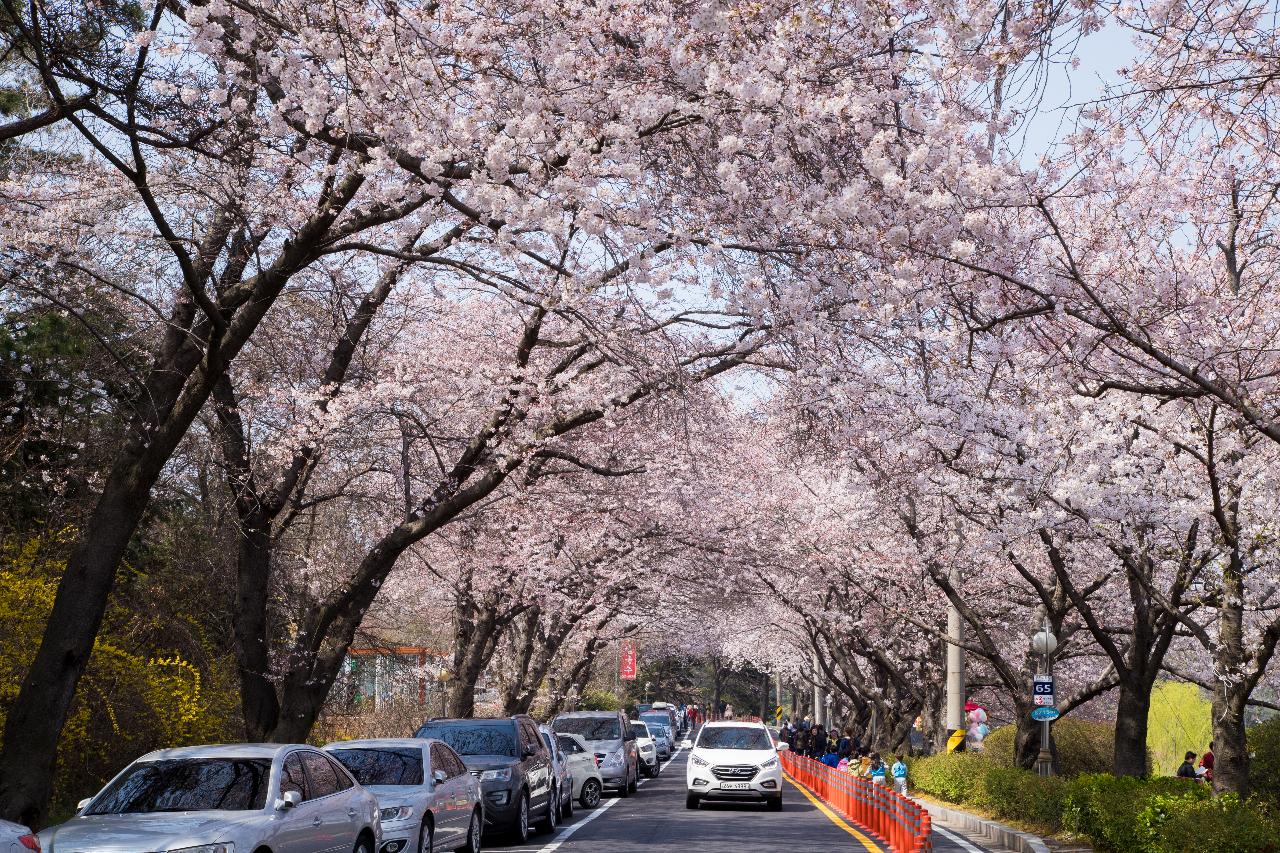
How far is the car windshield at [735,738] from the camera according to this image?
28359mm

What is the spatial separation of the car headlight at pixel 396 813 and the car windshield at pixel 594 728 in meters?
17.8

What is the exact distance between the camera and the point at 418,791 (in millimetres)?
14859

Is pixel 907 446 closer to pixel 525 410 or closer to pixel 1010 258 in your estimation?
→ pixel 525 410

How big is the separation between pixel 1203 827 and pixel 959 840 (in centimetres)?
820

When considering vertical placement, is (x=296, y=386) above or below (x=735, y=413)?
below

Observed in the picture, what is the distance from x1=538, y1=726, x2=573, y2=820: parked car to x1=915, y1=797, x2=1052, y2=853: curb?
249 inches

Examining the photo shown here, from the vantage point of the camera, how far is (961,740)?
2786 centimetres

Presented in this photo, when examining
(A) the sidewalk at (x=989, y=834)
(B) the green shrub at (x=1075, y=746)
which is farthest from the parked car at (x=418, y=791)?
(B) the green shrub at (x=1075, y=746)

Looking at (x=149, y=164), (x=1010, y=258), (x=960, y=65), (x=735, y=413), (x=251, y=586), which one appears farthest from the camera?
(x=735, y=413)

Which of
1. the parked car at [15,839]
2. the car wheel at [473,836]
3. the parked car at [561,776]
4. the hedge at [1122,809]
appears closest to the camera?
the parked car at [15,839]

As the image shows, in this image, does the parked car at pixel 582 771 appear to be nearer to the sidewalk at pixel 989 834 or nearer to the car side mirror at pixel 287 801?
the sidewalk at pixel 989 834

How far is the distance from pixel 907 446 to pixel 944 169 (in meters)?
10.3

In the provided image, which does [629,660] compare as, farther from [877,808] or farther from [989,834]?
[989,834]

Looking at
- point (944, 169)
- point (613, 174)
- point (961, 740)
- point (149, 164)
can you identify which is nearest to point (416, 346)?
point (149, 164)
